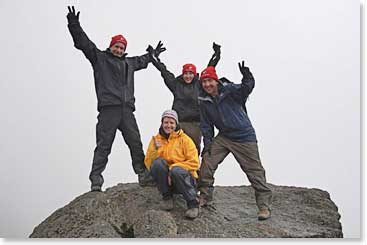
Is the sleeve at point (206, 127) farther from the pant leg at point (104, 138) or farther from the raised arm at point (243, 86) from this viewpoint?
the pant leg at point (104, 138)

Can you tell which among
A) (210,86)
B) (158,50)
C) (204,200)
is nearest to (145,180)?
(204,200)

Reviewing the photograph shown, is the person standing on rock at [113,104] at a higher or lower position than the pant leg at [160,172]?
higher

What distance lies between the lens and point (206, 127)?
2.28 metres

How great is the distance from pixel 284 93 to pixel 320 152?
1.10ft

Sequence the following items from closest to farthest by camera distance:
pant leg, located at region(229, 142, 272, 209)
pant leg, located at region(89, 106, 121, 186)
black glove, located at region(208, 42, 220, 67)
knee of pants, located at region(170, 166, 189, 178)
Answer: knee of pants, located at region(170, 166, 189, 178) → pant leg, located at region(229, 142, 272, 209) → pant leg, located at region(89, 106, 121, 186) → black glove, located at region(208, 42, 220, 67)

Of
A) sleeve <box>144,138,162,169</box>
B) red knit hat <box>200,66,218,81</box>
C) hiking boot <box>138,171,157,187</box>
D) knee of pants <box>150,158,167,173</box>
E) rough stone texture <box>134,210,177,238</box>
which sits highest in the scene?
red knit hat <box>200,66,218,81</box>

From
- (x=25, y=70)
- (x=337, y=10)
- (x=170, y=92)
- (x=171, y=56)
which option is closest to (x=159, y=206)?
(x=170, y=92)

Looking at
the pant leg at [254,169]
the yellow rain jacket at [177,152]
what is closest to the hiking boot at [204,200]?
the yellow rain jacket at [177,152]

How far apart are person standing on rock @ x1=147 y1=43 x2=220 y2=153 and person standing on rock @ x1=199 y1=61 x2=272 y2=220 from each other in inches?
4.7

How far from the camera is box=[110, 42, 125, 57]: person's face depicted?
2.38 m

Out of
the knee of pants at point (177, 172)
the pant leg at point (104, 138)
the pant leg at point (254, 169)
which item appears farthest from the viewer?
the pant leg at point (104, 138)

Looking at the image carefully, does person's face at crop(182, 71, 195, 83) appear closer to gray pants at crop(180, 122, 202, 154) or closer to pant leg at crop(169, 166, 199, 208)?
gray pants at crop(180, 122, 202, 154)

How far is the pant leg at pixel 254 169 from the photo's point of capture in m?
2.21

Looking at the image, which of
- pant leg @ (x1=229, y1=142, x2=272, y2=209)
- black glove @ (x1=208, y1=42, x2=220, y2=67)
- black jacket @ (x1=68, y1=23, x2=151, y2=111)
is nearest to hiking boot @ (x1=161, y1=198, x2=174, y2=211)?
pant leg @ (x1=229, y1=142, x2=272, y2=209)
